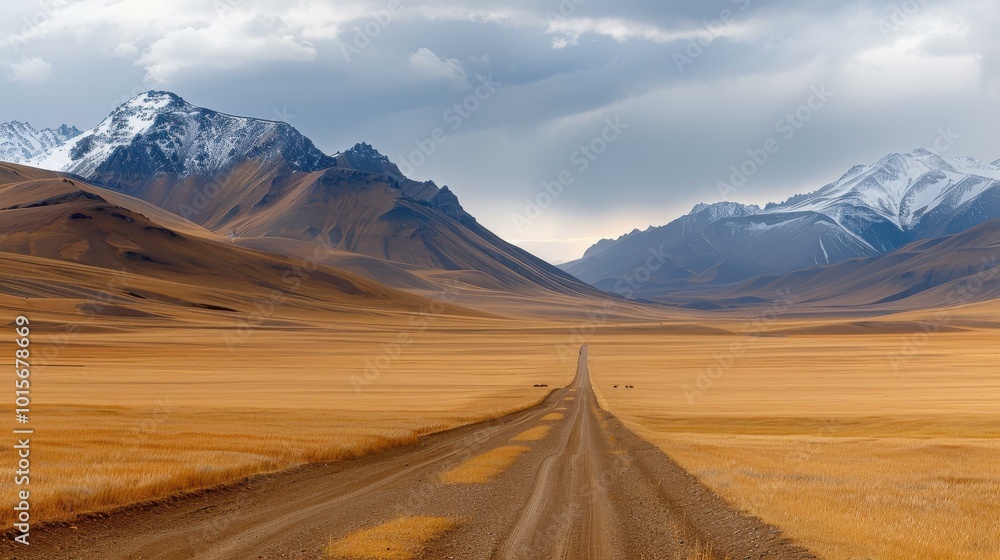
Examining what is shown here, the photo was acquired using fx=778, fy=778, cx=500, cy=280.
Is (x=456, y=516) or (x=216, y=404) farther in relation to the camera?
(x=216, y=404)

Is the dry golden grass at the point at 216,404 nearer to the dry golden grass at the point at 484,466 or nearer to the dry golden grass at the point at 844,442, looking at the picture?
the dry golden grass at the point at 484,466

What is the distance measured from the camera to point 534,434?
4059cm

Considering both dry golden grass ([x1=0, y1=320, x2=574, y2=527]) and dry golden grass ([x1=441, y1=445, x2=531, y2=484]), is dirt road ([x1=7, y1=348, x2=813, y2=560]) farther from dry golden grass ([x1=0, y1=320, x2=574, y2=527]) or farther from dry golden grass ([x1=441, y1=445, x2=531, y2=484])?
dry golden grass ([x1=0, y1=320, x2=574, y2=527])

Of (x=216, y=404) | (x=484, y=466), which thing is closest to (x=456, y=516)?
(x=484, y=466)

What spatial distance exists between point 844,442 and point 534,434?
15.1m

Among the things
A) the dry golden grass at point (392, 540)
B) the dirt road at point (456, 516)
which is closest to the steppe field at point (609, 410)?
the dry golden grass at point (392, 540)

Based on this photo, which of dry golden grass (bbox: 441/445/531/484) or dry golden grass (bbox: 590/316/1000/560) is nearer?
dry golden grass (bbox: 590/316/1000/560)

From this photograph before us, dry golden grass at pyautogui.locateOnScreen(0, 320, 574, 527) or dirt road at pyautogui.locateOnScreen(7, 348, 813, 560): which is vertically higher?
dry golden grass at pyautogui.locateOnScreen(0, 320, 574, 527)

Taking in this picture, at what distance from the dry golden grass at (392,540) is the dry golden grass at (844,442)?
7.69 metres

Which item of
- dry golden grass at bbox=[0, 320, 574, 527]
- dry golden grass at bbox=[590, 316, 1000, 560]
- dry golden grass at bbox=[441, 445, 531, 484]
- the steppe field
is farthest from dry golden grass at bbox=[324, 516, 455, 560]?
dry golden grass at bbox=[590, 316, 1000, 560]

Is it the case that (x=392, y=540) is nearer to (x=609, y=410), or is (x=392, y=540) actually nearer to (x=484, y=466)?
(x=484, y=466)

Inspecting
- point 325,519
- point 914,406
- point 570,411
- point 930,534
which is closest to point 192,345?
point 570,411

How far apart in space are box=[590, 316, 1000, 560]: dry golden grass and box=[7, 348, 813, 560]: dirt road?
1371 mm

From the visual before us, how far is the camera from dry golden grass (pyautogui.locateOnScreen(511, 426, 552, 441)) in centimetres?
3864
